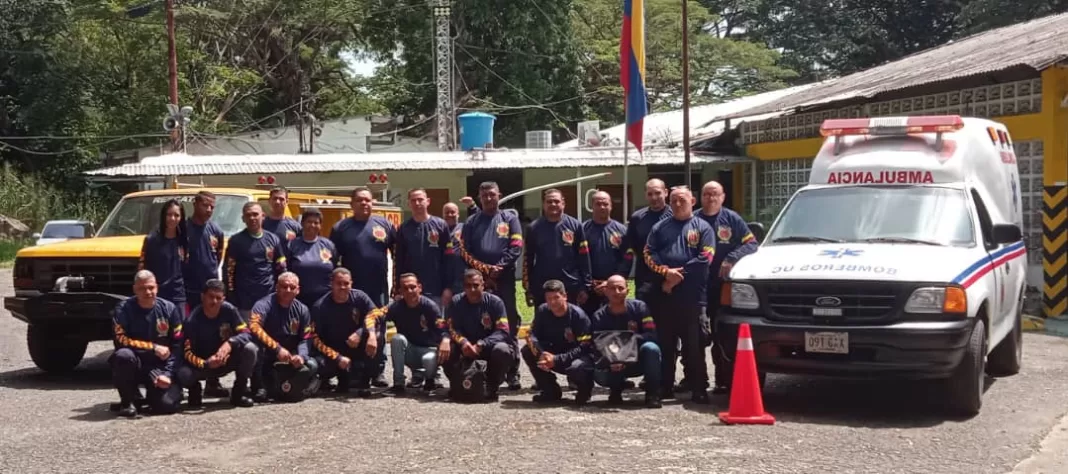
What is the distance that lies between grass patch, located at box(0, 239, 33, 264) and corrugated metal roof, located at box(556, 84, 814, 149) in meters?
16.3

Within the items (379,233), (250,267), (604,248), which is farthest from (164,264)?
(604,248)

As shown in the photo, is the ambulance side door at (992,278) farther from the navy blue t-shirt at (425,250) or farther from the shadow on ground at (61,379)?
the shadow on ground at (61,379)

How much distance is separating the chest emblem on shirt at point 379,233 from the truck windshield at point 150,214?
6.22 ft

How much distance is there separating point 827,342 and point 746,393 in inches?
27.2

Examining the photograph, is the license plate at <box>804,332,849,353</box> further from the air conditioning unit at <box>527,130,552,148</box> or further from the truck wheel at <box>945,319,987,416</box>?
the air conditioning unit at <box>527,130,552,148</box>

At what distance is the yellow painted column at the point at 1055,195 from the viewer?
558 inches

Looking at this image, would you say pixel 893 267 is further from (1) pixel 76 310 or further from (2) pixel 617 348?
(1) pixel 76 310

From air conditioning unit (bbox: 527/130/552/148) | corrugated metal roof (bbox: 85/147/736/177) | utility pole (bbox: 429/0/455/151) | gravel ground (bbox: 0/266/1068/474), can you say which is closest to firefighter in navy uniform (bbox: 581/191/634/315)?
gravel ground (bbox: 0/266/1068/474)

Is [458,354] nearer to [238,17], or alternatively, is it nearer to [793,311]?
[793,311]

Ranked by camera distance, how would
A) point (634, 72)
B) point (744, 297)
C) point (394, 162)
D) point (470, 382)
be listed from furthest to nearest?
1. point (394, 162)
2. point (634, 72)
3. point (470, 382)
4. point (744, 297)

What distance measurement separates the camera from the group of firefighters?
8.55m

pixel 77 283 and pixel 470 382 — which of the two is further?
pixel 77 283

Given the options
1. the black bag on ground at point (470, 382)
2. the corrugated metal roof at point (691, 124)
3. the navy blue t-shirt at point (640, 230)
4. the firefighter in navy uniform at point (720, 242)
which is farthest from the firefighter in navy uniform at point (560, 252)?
the corrugated metal roof at point (691, 124)

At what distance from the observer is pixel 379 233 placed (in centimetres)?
970
